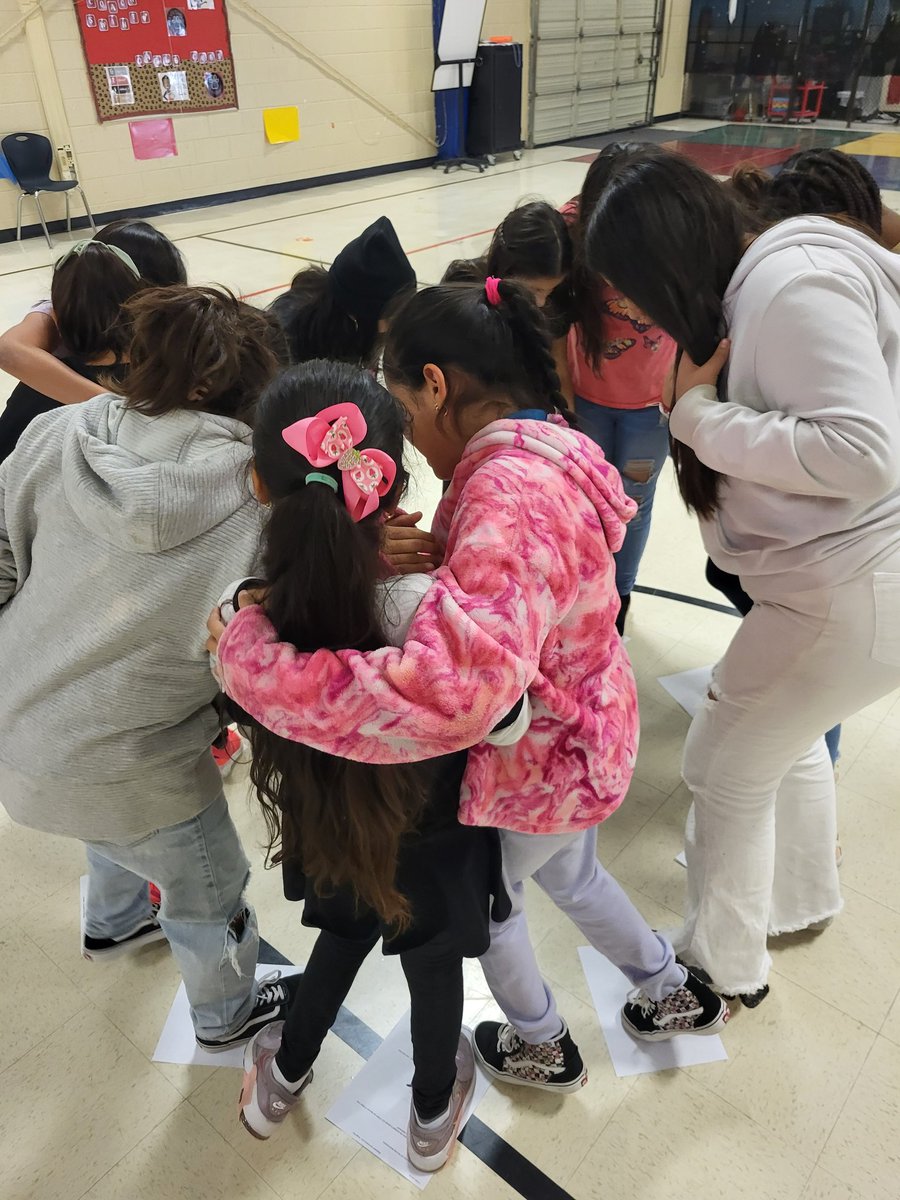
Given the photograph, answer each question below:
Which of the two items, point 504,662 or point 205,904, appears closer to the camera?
point 504,662

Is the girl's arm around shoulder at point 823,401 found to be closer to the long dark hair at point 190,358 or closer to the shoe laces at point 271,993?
the long dark hair at point 190,358

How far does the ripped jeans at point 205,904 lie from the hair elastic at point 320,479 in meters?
0.67

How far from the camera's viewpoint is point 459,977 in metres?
1.16

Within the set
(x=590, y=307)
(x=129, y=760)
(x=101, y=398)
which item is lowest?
(x=129, y=760)

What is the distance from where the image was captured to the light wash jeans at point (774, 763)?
112cm

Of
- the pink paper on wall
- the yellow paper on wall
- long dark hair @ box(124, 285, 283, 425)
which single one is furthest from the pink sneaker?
the yellow paper on wall

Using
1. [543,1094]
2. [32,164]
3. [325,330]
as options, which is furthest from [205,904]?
[32,164]

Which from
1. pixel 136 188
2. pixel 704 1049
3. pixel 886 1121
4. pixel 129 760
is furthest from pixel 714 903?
pixel 136 188

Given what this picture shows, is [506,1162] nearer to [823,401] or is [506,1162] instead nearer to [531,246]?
[823,401]

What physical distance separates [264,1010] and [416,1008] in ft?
1.47

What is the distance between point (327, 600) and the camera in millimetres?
805

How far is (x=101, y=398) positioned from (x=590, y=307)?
3.85 ft

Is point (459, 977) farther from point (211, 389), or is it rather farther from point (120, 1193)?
point (211, 389)

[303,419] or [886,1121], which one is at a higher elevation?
[303,419]
